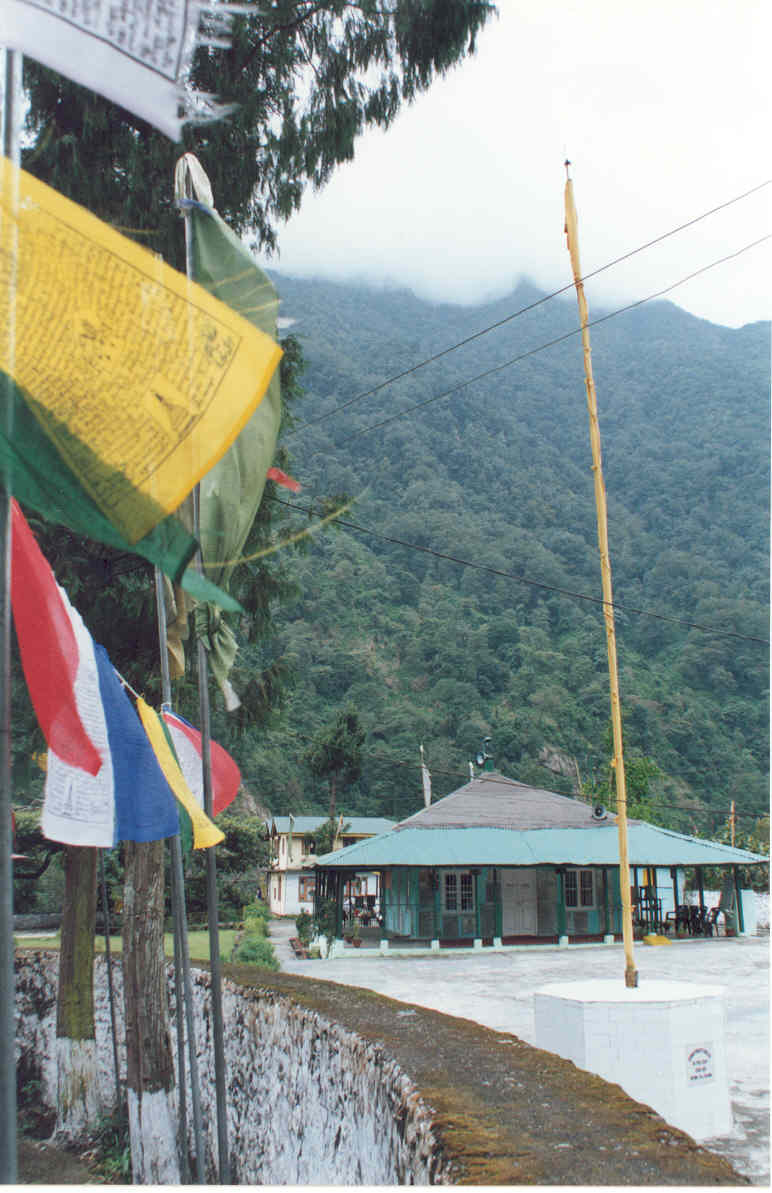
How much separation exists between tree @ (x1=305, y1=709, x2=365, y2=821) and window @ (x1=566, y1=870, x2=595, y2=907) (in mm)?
5052

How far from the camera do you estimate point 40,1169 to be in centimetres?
484

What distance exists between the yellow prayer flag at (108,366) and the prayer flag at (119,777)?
1.04m

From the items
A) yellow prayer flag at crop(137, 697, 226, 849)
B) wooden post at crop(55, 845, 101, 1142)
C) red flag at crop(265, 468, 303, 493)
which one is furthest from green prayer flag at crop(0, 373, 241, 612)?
wooden post at crop(55, 845, 101, 1142)

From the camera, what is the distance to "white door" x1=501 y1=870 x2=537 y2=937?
16.9 meters

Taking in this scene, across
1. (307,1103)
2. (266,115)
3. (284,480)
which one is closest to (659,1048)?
(307,1103)

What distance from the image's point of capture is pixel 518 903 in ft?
56.1

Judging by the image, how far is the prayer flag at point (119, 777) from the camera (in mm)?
2365

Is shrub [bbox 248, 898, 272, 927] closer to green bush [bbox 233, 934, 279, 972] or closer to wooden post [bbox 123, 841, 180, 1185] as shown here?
green bush [bbox 233, 934, 279, 972]

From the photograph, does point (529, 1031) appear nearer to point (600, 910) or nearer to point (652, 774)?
point (652, 774)

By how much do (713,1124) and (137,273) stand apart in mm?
4728

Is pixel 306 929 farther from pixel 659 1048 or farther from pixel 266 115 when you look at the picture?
pixel 266 115

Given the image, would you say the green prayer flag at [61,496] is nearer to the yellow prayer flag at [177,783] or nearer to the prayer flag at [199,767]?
the yellow prayer flag at [177,783]

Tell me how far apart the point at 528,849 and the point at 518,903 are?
6.20 ft

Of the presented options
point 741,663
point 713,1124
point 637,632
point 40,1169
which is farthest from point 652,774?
point 40,1169
